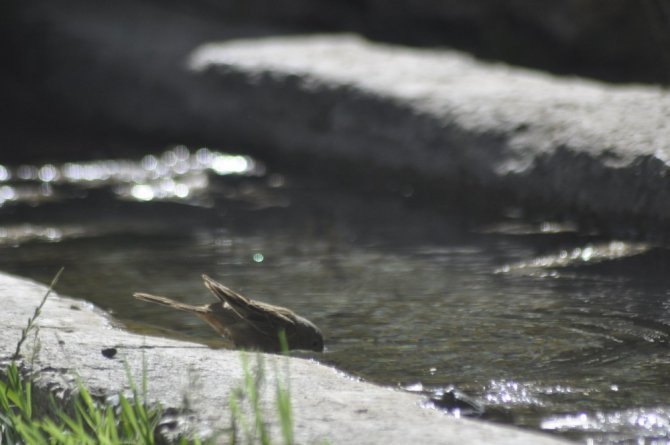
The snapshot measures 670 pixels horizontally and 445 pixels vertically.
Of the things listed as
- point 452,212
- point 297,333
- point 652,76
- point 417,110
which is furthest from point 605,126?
Result: point 652,76

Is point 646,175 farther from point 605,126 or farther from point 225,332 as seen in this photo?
point 225,332

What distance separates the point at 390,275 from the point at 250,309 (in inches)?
46.9

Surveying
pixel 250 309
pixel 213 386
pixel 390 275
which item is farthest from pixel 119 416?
pixel 390 275

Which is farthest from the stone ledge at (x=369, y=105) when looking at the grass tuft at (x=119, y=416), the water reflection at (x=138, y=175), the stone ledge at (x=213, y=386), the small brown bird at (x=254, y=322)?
the grass tuft at (x=119, y=416)

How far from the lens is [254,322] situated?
4148 millimetres

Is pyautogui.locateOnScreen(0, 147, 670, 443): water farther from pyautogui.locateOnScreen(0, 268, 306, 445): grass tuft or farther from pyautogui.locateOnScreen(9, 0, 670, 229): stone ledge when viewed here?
pyautogui.locateOnScreen(0, 268, 306, 445): grass tuft

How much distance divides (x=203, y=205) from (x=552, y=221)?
2.13 meters

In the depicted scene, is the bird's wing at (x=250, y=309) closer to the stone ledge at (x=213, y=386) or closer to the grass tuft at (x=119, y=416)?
the stone ledge at (x=213, y=386)

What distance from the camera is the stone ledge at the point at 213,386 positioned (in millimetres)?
2766

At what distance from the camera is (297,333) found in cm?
408

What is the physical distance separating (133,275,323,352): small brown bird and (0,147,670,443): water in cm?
10

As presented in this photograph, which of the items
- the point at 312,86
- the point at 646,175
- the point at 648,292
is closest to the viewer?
the point at 648,292

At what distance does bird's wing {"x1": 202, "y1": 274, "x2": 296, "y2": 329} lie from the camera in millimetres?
4098

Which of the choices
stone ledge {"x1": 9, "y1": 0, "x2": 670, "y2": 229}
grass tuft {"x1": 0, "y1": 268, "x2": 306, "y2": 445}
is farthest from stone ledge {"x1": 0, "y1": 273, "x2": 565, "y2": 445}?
stone ledge {"x1": 9, "y1": 0, "x2": 670, "y2": 229}
